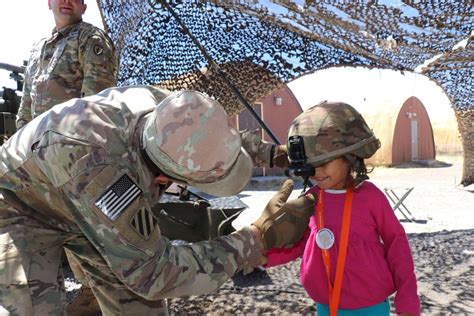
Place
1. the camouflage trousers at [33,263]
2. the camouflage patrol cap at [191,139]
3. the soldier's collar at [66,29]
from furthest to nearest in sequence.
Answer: the soldier's collar at [66,29], the camouflage trousers at [33,263], the camouflage patrol cap at [191,139]

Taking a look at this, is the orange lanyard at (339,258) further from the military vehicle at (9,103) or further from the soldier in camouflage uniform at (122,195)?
the military vehicle at (9,103)

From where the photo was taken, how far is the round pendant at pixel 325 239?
1639 mm

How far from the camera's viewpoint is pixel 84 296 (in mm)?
2703

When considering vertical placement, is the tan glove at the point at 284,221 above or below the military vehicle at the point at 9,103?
below

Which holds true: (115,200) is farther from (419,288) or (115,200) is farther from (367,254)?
(419,288)

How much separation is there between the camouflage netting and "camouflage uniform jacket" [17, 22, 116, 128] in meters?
0.77

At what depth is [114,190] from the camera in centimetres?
122

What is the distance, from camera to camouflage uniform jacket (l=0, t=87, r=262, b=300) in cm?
124

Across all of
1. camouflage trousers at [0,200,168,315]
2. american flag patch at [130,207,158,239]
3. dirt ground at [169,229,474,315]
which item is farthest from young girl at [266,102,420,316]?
dirt ground at [169,229,474,315]

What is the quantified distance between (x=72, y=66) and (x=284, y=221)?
1527 millimetres

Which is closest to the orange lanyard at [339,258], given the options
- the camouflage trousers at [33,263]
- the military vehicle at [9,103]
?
the camouflage trousers at [33,263]

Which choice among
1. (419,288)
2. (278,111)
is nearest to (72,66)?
(419,288)

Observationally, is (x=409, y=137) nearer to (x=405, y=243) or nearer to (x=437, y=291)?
(x=437, y=291)

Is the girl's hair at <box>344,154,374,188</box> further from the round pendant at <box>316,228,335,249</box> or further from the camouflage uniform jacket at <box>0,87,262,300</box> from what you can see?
the camouflage uniform jacket at <box>0,87,262,300</box>
